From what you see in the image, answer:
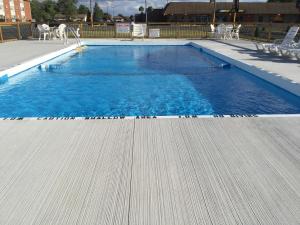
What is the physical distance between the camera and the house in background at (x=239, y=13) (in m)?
45.2

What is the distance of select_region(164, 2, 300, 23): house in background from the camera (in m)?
45.2

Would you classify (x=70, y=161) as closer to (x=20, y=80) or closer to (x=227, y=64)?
(x=20, y=80)

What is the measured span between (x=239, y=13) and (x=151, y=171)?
156ft

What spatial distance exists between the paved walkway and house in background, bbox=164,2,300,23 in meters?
43.9

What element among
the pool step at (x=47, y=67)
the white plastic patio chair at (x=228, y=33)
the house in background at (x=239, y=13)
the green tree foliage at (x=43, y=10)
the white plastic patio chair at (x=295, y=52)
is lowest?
the pool step at (x=47, y=67)

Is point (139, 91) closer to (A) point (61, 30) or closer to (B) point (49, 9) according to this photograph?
(A) point (61, 30)

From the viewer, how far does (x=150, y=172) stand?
2846 millimetres

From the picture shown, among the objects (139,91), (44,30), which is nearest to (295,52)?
(139,91)

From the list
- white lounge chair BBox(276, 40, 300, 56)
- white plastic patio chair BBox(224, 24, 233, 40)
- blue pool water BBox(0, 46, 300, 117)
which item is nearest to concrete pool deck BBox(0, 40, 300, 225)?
blue pool water BBox(0, 46, 300, 117)

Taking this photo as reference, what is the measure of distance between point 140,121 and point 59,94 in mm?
3823

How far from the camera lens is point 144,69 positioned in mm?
10406

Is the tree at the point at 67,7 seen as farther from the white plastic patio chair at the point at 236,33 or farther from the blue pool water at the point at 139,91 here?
the blue pool water at the point at 139,91

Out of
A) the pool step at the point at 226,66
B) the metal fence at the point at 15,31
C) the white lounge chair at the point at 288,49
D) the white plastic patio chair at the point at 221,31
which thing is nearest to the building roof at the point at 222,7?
the white plastic patio chair at the point at 221,31

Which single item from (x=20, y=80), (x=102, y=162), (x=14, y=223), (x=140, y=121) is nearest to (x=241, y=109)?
(x=140, y=121)
